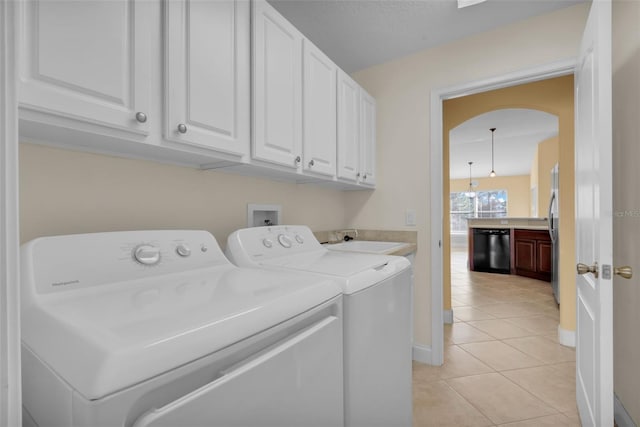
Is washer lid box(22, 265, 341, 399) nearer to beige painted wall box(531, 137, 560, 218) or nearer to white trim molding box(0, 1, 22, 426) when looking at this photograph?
white trim molding box(0, 1, 22, 426)

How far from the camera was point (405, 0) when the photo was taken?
6.03 feet

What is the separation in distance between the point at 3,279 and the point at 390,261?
48.3 inches

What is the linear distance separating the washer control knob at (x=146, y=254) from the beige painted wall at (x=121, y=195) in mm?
286

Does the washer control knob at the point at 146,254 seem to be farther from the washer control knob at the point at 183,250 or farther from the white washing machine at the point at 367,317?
the white washing machine at the point at 367,317

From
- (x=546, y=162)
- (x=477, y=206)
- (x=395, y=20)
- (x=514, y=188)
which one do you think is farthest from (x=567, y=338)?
(x=477, y=206)

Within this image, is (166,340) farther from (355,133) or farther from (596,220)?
(355,133)

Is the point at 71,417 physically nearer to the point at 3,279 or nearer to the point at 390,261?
the point at 3,279

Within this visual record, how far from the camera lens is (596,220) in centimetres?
122

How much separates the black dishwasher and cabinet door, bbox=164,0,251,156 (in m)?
5.48

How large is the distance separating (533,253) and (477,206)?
6.27 meters

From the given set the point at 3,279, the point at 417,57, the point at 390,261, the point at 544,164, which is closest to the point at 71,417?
the point at 3,279

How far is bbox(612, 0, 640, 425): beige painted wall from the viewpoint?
4.48ft

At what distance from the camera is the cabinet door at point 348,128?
6.80 feet

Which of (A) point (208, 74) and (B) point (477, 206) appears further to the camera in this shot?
(B) point (477, 206)
